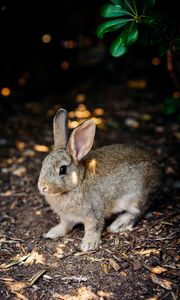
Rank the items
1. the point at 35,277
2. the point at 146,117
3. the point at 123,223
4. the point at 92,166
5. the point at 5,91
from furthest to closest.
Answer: the point at 5,91, the point at 146,117, the point at 123,223, the point at 92,166, the point at 35,277

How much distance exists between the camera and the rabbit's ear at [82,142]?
514cm

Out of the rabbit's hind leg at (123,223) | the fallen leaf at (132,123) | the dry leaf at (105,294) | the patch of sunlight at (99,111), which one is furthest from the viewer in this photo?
the patch of sunlight at (99,111)

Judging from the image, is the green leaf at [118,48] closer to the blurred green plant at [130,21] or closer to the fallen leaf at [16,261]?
the blurred green plant at [130,21]

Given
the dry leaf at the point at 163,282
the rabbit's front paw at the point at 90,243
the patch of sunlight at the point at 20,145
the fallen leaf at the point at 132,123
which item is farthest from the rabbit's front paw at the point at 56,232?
the fallen leaf at the point at 132,123

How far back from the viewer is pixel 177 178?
21.8 feet

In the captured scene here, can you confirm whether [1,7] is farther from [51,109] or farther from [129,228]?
[129,228]

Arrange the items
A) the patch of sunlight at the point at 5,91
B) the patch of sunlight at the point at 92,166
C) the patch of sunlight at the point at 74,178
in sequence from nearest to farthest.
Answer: the patch of sunlight at the point at 74,178, the patch of sunlight at the point at 92,166, the patch of sunlight at the point at 5,91

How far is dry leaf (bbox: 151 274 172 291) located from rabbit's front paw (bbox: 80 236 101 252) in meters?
0.84

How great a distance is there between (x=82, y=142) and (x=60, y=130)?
30 cm

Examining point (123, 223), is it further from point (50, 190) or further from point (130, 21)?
point (130, 21)

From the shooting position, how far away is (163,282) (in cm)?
444

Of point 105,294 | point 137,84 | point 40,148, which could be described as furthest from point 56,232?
point 137,84

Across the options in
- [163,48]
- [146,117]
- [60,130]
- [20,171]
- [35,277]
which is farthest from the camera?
[146,117]

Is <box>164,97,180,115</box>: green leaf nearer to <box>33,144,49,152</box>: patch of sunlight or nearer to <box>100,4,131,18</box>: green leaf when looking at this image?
<box>100,4,131,18</box>: green leaf
